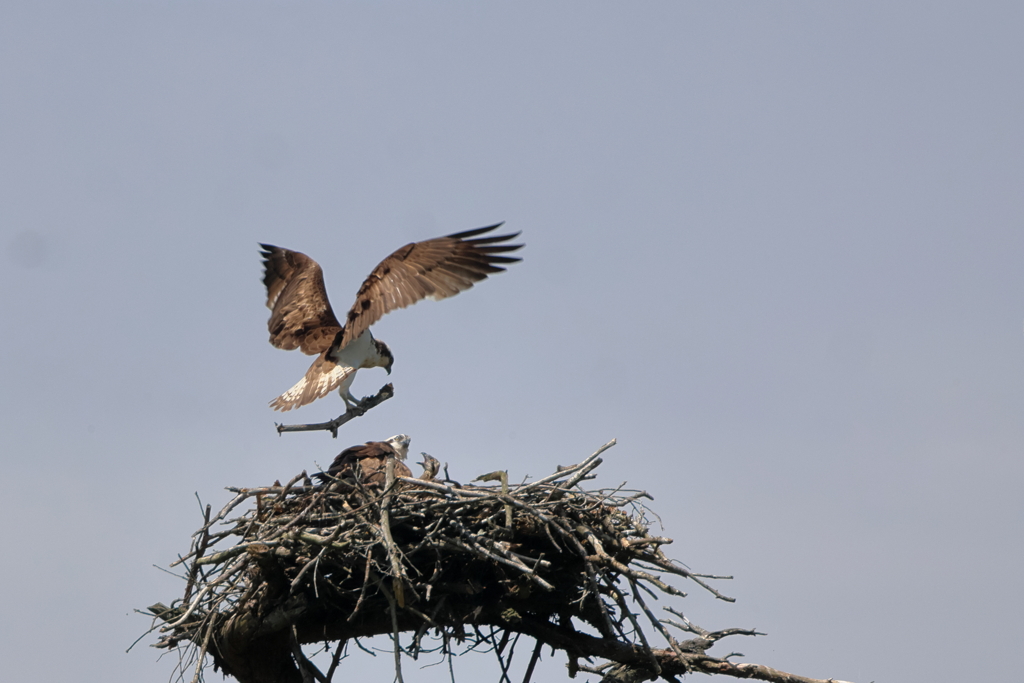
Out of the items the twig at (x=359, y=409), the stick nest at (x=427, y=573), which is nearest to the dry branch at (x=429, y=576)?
the stick nest at (x=427, y=573)

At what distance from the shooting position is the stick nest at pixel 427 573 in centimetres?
595

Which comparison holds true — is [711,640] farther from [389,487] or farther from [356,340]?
[356,340]

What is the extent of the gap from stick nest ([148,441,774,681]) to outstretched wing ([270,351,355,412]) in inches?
65.8

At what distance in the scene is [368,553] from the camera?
5816 millimetres

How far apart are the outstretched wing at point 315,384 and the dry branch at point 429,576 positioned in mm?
1697

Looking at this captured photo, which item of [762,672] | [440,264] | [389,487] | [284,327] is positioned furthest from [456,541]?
[284,327]

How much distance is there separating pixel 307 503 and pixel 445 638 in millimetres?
1160

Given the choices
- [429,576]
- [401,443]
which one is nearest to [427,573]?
[429,576]

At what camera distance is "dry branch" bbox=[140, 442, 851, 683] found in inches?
235

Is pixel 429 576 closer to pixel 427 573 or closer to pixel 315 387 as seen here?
pixel 427 573

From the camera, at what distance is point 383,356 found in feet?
29.5

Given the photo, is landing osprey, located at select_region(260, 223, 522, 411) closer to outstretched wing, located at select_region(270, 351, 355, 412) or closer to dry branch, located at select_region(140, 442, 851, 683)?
outstretched wing, located at select_region(270, 351, 355, 412)

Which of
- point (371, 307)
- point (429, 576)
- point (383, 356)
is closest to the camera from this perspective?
point (429, 576)

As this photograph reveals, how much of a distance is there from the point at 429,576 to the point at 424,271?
103 inches
